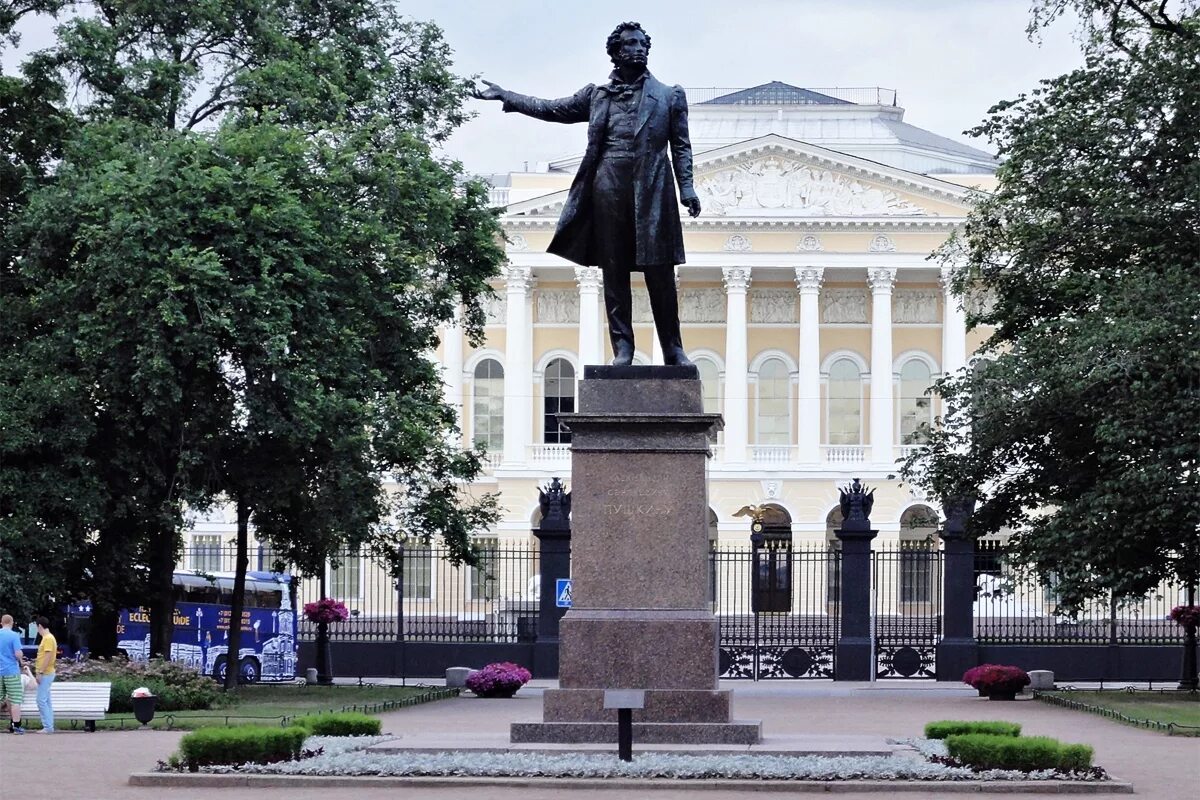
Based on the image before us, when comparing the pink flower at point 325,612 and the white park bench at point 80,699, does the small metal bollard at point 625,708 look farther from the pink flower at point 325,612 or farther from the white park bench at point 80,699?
the pink flower at point 325,612

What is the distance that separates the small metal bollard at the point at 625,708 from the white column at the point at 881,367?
59.3 m

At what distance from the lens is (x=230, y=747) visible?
14.2 metres

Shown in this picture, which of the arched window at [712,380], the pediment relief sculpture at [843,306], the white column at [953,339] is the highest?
the pediment relief sculpture at [843,306]

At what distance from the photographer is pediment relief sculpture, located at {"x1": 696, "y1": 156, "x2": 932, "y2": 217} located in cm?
7206

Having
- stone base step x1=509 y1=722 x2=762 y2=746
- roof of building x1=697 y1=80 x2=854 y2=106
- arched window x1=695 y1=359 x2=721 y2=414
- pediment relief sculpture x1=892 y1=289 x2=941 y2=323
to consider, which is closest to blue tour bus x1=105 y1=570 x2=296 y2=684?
stone base step x1=509 y1=722 x2=762 y2=746

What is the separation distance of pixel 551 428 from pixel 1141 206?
47.5 m

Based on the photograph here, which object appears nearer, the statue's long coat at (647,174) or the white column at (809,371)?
the statue's long coat at (647,174)

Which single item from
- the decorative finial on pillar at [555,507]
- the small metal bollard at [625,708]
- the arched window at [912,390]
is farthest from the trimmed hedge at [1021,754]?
the arched window at [912,390]

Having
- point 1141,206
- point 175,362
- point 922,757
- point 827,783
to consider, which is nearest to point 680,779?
point 827,783

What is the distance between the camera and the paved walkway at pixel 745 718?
13289mm

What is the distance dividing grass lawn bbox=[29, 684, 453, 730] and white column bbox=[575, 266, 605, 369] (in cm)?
4117

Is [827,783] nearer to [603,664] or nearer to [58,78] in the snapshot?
[603,664]

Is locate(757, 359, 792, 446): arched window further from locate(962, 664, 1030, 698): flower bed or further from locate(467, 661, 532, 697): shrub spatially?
locate(467, 661, 532, 697): shrub

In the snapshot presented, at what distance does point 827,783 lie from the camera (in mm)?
13367
